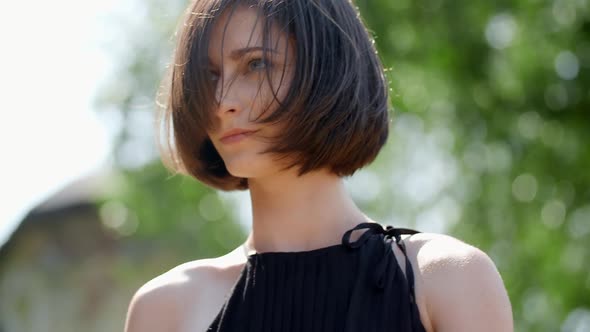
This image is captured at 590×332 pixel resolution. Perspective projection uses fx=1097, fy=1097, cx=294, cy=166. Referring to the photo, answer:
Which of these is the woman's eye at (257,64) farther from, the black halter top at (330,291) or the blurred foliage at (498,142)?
the blurred foliage at (498,142)

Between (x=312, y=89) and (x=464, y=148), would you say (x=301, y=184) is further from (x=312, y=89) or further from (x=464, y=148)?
(x=464, y=148)

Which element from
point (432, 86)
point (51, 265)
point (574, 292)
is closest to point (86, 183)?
point (51, 265)

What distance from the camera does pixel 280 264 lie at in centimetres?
227

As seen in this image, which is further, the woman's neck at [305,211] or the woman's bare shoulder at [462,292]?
the woman's neck at [305,211]

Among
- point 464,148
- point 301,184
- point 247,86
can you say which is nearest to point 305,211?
point 301,184

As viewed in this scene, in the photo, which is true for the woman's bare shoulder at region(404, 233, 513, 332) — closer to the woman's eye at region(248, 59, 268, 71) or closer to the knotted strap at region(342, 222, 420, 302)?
the knotted strap at region(342, 222, 420, 302)

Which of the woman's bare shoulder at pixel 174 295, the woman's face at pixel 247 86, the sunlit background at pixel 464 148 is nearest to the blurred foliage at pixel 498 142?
the sunlit background at pixel 464 148

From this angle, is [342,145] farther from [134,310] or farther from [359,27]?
[134,310]

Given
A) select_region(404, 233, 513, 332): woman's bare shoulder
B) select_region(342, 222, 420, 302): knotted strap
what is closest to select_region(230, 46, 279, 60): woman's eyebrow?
select_region(342, 222, 420, 302): knotted strap

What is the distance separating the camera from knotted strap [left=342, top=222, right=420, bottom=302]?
2.16m

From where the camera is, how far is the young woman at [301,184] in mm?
2115

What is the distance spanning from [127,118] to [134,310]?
6.94 m

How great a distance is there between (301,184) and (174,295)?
37 cm

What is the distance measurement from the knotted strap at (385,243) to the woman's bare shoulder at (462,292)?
31 mm
